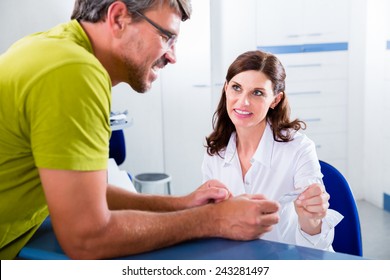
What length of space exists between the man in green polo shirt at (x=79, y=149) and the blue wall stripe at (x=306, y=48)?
9.66ft

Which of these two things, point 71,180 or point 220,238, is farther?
point 220,238

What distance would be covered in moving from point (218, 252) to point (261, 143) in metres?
0.96

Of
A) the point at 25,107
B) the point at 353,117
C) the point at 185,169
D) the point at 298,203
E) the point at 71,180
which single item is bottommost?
the point at 185,169

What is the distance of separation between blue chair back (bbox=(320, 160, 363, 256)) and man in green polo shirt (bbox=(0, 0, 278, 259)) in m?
0.53

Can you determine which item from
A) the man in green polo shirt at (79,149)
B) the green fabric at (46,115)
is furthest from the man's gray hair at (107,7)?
the green fabric at (46,115)

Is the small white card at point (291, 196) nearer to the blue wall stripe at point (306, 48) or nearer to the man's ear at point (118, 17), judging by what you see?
the man's ear at point (118, 17)

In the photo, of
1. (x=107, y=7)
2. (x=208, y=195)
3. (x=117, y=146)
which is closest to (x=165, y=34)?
(x=107, y=7)

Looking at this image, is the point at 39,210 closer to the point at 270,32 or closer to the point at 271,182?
the point at 271,182

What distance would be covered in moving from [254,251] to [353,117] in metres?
3.52

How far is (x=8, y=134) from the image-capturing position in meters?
1.04

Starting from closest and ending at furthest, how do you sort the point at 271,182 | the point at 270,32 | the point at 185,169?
the point at 271,182 → the point at 270,32 → the point at 185,169

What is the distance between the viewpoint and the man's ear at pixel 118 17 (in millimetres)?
1219

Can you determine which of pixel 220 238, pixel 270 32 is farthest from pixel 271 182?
pixel 270 32

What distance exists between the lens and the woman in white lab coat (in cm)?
184
